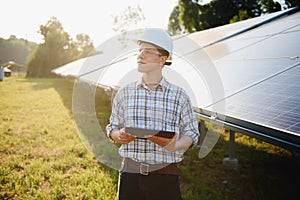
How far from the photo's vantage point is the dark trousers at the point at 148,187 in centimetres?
205

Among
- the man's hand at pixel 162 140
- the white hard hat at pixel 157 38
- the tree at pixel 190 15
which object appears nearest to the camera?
the man's hand at pixel 162 140

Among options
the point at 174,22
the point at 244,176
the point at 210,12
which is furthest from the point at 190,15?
the point at 174,22

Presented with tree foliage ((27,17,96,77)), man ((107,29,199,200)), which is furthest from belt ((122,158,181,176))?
tree foliage ((27,17,96,77))

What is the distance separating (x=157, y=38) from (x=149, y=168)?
0.98 metres

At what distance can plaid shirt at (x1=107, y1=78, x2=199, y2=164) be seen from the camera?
6.51 ft

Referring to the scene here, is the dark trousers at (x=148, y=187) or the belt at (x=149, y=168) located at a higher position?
the belt at (x=149, y=168)

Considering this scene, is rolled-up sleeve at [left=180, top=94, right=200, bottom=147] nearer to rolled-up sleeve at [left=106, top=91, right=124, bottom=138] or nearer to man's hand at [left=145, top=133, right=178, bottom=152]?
man's hand at [left=145, top=133, right=178, bottom=152]

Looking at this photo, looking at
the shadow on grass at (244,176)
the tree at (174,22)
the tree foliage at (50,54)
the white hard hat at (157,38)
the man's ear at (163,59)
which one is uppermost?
the tree at (174,22)

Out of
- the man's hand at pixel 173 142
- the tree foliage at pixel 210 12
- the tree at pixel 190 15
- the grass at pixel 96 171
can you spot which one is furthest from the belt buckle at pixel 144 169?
the tree at pixel 190 15

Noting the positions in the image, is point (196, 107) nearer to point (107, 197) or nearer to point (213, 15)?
point (107, 197)

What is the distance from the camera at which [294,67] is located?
12.1 ft

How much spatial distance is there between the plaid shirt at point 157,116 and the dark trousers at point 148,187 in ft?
0.47

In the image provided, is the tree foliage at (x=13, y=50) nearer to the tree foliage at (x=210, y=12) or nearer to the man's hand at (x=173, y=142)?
the tree foliage at (x=210, y=12)

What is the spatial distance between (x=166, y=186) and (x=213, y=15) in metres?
30.6
